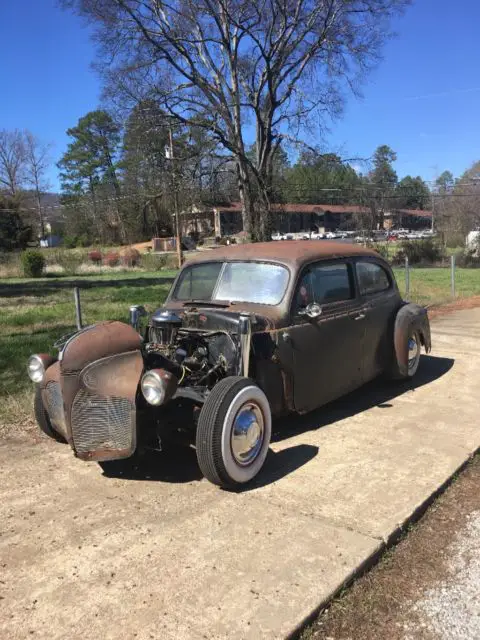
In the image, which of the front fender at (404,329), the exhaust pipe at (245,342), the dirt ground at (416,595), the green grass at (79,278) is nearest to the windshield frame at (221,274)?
the exhaust pipe at (245,342)

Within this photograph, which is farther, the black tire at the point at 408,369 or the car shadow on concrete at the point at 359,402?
the black tire at the point at 408,369

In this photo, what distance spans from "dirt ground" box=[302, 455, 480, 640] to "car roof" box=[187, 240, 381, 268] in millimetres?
2272

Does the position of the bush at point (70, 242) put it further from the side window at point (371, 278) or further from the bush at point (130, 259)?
the side window at point (371, 278)

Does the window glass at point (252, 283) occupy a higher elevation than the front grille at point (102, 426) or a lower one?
higher

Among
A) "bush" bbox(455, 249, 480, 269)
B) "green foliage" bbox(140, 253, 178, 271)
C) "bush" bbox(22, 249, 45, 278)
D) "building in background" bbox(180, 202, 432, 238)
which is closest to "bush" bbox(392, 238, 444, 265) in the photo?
"bush" bbox(455, 249, 480, 269)

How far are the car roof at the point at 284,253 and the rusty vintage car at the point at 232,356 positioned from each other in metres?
0.02

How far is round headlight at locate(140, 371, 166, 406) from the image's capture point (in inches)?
130

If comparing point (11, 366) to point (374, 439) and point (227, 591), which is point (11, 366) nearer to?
point (374, 439)

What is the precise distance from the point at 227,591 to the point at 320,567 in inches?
19.6

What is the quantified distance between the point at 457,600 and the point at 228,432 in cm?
153

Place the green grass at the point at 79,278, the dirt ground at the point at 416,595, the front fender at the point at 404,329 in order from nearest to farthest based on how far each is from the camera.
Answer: the dirt ground at the point at 416,595 < the front fender at the point at 404,329 < the green grass at the point at 79,278

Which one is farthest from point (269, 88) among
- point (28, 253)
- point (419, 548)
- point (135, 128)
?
point (419, 548)

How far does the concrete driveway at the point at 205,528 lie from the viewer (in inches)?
96.4

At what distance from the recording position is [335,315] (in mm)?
4855
